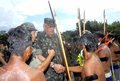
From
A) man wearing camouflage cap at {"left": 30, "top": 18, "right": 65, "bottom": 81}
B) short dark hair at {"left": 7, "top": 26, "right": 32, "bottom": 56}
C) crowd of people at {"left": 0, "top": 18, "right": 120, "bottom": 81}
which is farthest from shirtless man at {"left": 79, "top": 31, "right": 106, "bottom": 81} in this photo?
short dark hair at {"left": 7, "top": 26, "right": 32, "bottom": 56}

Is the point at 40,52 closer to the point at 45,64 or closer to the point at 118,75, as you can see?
the point at 45,64

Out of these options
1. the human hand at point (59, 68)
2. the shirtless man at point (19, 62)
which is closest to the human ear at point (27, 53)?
the shirtless man at point (19, 62)

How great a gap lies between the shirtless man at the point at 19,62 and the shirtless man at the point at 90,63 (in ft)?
5.61

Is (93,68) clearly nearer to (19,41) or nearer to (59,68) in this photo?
(59,68)

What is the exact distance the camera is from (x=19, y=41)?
515 centimetres

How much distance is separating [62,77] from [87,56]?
1628mm

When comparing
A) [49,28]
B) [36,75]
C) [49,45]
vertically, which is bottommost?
[49,45]

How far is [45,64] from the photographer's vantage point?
18.6ft

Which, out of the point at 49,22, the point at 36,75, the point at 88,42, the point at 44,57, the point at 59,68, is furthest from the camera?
the point at 49,22

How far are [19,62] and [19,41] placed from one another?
285 millimetres

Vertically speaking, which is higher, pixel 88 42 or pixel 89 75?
pixel 88 42

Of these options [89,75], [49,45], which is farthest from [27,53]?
[49,45]

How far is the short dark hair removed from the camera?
5109 millimetres

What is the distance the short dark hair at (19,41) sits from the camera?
5109 millimetres
